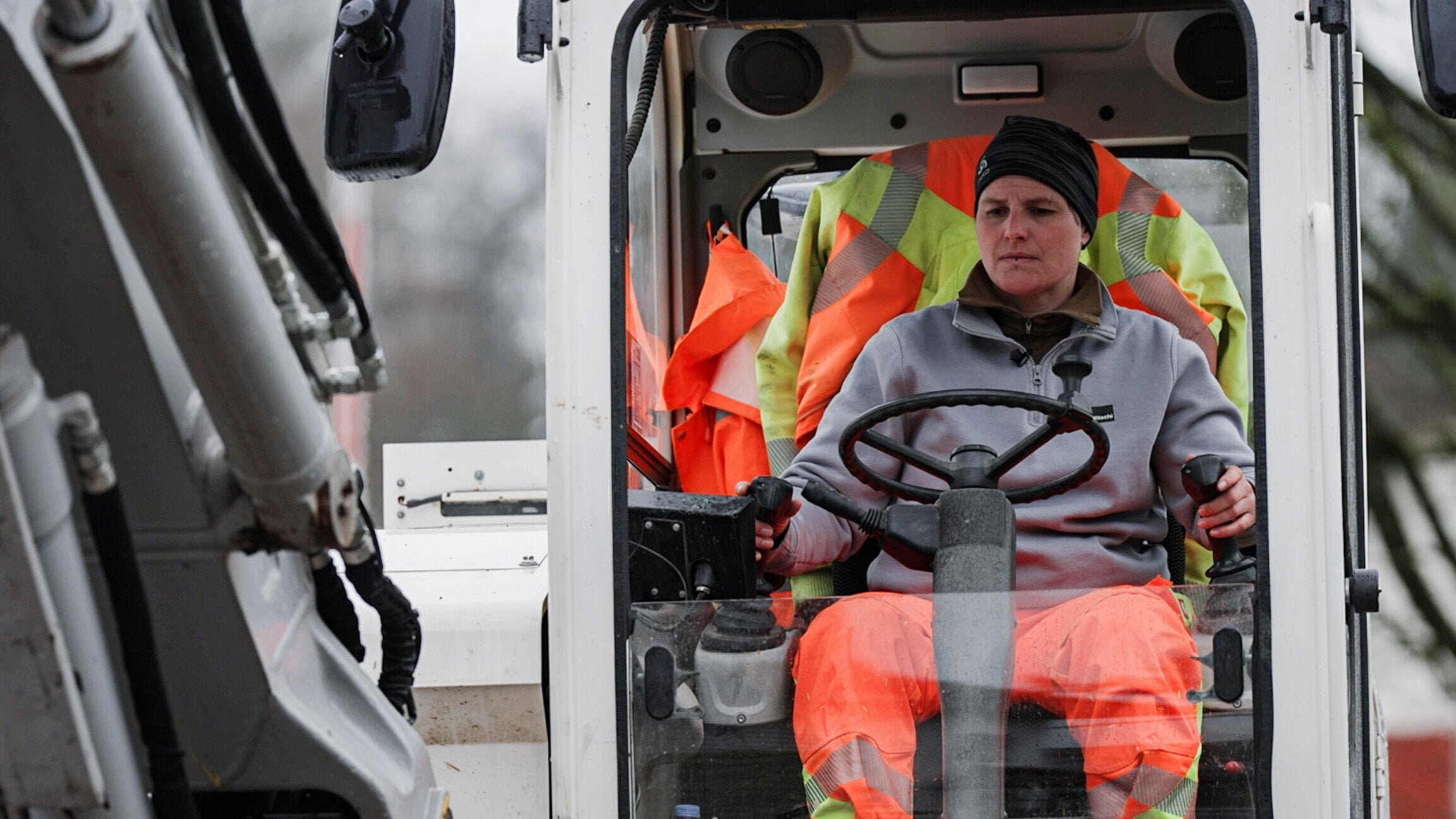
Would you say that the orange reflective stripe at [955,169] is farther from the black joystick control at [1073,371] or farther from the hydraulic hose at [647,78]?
the black joystick control at [1073,371]

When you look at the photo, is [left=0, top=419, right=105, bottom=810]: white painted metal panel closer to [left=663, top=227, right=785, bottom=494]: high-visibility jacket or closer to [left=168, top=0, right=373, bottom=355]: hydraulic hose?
[left=168, top=0, right=373, bottom=355]: hydraulic hose

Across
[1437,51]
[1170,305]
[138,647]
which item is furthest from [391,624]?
[1170,305]

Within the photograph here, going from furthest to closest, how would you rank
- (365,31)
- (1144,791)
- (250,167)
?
(1144,791), (365,31), (250,167)

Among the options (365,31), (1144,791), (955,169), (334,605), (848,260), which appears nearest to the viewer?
(334,605)

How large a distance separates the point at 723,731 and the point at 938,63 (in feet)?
5.72

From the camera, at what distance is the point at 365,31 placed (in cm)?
198

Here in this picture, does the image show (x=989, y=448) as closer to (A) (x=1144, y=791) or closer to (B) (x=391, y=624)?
(A) (x=1144, y=791)

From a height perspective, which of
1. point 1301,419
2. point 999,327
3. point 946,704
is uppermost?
point 999,327

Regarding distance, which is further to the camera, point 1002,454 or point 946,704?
point 1002,454

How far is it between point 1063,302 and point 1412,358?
14.4 ft

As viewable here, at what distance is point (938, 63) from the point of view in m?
3.53

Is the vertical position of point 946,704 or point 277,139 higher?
point 277,139

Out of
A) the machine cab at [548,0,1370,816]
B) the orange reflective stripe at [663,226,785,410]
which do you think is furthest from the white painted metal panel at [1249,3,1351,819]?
the orange reflective stripe at [663,226,785,410]

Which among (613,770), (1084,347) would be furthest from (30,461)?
(1084,347)
